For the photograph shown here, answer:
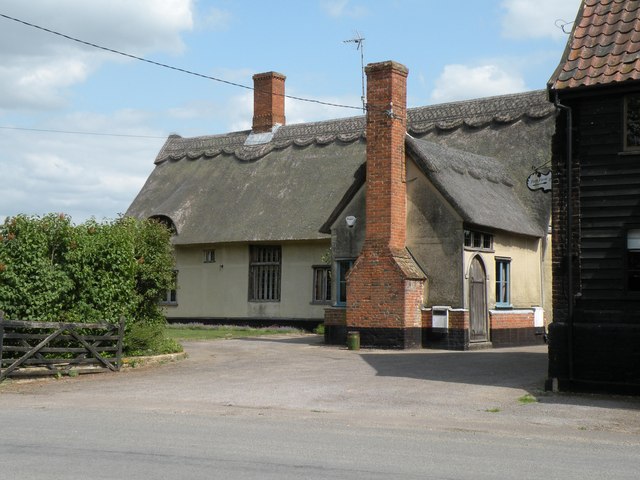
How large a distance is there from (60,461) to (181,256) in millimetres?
27024

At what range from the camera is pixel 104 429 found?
10758 millimetres

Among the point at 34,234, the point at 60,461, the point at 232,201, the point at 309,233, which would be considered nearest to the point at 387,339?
the point at 309,233

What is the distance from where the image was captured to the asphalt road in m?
8.39

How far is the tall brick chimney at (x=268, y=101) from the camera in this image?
124 ft

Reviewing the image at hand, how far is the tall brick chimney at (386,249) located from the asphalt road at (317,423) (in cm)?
305

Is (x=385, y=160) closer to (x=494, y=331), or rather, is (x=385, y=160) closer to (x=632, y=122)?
(x=494, y=331)

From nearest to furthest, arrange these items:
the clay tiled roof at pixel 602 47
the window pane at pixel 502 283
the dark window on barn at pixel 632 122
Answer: the clay tiled roof at pixel 602 47 → the dark window on barn at pixel 632 122 → the window pane at pixel 502 283

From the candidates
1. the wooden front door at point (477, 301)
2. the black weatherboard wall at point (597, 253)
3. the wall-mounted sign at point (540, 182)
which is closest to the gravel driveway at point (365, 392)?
the black weatherboard wall at point (597, 253)

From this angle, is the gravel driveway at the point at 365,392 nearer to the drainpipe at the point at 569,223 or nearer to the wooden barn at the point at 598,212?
the wooden barn at the point at 598,212

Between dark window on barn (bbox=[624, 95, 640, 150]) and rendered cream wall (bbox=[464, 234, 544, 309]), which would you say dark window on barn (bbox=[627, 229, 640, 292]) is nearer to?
dark window on barn (bbox=[624, 95, 640, 150])

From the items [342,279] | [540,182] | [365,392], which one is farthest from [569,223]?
[342,279]

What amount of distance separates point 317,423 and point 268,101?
1098 inches

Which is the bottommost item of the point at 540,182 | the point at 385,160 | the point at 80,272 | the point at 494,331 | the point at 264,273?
the point at 494,331

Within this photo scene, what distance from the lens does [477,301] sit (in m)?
25.0
